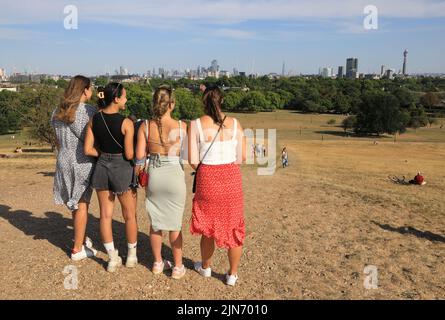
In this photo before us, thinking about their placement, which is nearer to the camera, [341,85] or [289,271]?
[289,271]

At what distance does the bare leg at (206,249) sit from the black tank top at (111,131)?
148cm

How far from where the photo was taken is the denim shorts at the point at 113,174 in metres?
4.94

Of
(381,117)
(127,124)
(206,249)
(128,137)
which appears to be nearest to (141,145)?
(128,137)

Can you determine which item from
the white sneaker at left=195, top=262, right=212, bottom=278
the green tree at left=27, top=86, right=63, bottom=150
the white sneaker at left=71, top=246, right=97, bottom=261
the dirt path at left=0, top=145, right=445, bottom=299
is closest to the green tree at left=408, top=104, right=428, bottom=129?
the green tree at left=27, top=86, right=63, bottom=150

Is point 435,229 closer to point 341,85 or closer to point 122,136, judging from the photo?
point 122,136

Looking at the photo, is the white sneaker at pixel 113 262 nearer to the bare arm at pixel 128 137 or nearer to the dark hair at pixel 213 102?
the bare arm at pixel 128 137

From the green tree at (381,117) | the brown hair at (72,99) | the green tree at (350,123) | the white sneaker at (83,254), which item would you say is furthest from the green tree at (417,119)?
the brown hair at (72,99)

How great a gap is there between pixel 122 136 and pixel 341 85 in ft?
457

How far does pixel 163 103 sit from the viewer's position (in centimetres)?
455

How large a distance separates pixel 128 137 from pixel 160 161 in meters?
0.50

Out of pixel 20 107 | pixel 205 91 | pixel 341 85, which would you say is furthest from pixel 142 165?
pixel 341 85

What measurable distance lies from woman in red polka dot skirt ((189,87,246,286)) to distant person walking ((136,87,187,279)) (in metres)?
0.19

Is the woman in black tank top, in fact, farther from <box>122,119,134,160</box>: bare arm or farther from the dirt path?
the dirt path

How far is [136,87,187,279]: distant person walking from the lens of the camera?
462 centimetres
